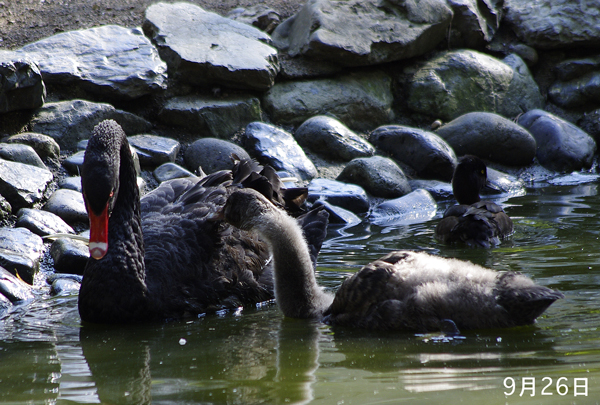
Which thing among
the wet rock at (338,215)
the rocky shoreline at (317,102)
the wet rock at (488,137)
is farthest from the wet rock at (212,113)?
the wet rock at (488,137)

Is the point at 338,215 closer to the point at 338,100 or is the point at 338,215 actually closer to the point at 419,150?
the point at 419,150

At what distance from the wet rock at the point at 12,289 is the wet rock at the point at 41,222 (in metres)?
1.09

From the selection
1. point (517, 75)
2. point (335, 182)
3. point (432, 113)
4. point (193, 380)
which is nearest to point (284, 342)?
point (193, 380)

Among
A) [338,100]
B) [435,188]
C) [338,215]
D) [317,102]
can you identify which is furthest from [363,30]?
[338,215]

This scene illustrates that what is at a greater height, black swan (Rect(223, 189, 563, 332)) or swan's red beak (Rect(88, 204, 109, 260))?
swan's red beak (Rect(88, 204, 109, 260))

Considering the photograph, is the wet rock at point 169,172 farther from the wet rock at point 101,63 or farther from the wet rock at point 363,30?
the wet rock at point 363,30

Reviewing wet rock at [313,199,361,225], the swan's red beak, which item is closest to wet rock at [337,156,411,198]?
wet rock at [313,199,361,225]

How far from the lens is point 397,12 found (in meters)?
11.2

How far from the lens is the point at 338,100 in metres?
10.4

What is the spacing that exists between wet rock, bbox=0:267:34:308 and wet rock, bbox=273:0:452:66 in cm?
640

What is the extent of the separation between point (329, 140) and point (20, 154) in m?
4.12

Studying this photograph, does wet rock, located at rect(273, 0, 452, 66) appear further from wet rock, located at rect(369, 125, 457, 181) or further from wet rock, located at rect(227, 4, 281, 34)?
wet rock, located at rect(369, 125, 457, 181)

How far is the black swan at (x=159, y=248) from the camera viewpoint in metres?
3.96

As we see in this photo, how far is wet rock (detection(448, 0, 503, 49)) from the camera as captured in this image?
38.5ft
